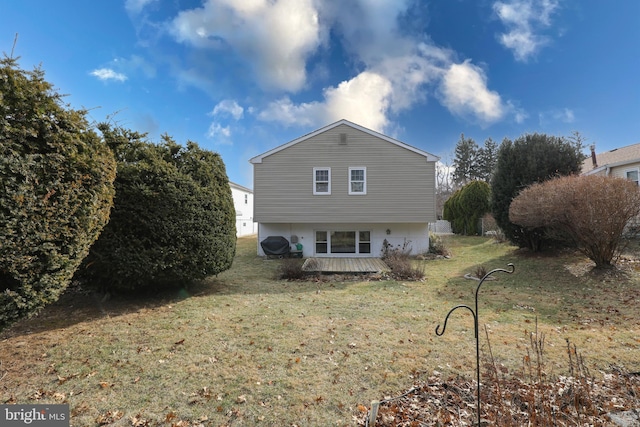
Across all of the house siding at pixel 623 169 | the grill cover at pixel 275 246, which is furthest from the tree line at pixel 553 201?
the grill cover at pixel 275 246

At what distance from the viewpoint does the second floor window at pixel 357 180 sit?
46.6 feet

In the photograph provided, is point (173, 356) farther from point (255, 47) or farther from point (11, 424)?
point (255, 47)

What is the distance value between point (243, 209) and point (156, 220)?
1024 inches

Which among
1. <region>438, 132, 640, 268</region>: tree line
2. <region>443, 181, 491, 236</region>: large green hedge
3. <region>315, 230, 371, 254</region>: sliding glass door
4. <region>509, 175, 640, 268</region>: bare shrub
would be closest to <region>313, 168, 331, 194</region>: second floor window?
<region>315, 230, 371, 254</region>: sliding glass door

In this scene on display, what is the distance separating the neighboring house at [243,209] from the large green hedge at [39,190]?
24465 mm

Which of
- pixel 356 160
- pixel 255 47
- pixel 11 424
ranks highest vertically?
pixel 255 47

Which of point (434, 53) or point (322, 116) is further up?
point (434, 53)

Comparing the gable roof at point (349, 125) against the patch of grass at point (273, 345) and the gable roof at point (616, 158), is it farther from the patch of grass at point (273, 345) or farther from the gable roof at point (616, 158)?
the gable roof at point (616, 158)

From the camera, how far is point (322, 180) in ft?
46.9

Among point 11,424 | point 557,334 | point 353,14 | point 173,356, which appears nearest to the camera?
point 11,424

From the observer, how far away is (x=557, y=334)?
500 centimetres

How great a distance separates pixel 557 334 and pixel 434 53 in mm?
11616

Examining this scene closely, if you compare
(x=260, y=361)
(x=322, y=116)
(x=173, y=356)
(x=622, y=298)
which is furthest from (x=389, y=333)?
(x=322, y=116)

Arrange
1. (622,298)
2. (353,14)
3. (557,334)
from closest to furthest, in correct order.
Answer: (557,334) < (622,298) < (353,14)
